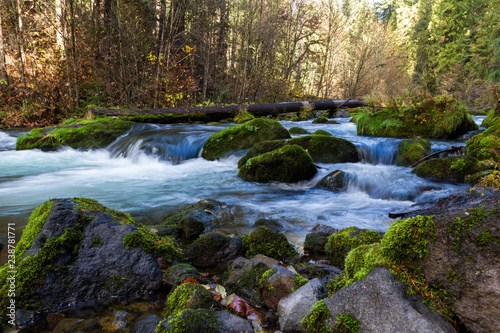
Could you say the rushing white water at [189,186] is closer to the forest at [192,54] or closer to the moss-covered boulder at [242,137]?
the moss-covered boulder at [242,137]

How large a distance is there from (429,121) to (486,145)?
3.36 meters

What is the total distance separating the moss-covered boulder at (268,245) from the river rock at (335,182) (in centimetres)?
350

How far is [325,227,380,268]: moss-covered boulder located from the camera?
10.4 ft

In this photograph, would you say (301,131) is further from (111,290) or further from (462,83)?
(462,83)

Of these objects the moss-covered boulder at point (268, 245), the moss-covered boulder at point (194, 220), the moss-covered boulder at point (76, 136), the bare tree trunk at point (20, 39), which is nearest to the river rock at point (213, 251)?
the moss-covered boulder at point (268, 245)

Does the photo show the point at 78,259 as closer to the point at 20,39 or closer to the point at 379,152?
the point at 379,152

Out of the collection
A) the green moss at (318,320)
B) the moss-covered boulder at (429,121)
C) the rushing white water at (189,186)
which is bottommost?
the rushing white water at (189,186)

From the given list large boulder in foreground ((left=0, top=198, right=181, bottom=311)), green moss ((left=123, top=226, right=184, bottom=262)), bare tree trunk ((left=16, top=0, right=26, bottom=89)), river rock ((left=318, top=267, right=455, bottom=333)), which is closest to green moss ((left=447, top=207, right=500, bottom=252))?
river rock ((left=318, top=267, right=455, bottom=333))

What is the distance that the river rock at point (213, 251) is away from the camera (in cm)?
320

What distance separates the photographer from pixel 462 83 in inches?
940

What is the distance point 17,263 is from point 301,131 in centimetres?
1018

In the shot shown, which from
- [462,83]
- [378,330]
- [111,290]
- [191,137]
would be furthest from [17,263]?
[462,83]

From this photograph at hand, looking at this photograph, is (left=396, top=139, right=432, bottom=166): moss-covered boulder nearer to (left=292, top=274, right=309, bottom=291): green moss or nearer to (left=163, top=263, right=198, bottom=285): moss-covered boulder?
(left=292, top=274, right=309, bottom=291): green moss

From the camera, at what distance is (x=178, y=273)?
267cm
